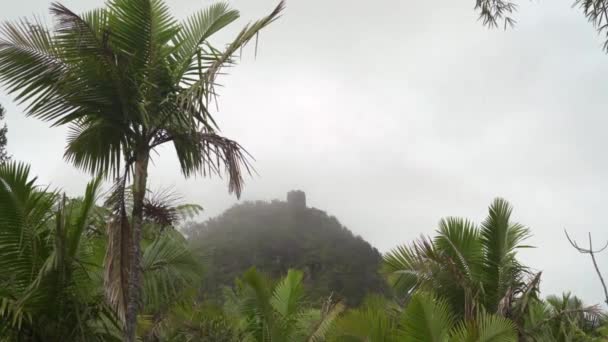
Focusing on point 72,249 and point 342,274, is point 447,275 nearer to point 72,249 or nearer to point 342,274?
point 72,249

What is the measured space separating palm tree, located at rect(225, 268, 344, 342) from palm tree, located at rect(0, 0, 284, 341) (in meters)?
5.28

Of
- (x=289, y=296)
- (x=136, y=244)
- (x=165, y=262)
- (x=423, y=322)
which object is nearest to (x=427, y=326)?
(x=423, y=322)

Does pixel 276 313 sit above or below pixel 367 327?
above

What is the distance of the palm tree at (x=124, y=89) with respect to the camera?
480 centimetres

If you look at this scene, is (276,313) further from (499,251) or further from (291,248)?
(291,248)

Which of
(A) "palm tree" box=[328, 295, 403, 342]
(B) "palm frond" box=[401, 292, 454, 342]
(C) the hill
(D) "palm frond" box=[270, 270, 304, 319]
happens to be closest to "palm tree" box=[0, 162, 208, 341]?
(B) "palm frond" box=[401, 292, 454, 342]

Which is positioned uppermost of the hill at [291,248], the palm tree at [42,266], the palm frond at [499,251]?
the hill at [291,248]

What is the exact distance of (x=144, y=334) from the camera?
980 centimetres

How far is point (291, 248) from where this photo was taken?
1986 inches

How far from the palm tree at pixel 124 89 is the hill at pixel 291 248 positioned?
905 inches

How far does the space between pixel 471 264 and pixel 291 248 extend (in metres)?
41.7

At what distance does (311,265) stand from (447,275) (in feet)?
114

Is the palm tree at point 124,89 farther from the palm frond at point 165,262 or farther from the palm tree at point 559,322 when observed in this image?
the palm tree at point 559,322

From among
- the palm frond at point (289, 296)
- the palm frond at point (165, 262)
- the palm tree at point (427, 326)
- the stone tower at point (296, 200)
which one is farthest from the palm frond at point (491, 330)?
the stone tower at point (296, 200)
